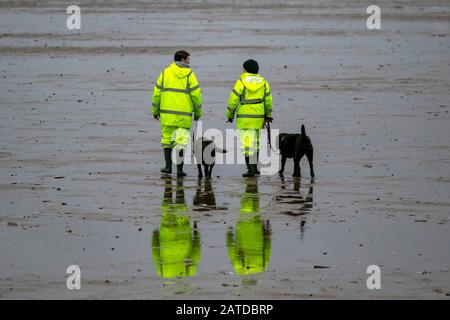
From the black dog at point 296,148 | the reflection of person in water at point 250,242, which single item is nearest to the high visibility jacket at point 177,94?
the black dog at point 296,148

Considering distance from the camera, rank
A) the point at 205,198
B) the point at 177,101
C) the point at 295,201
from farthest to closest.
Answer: the point at 177,101 → the point at 205,198 → the point at 295,201

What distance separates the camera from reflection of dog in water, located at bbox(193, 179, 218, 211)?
48.7ft

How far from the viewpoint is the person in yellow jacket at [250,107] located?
17.2 metres

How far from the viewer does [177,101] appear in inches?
672

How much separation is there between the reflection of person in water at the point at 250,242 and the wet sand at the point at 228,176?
7 centimetres

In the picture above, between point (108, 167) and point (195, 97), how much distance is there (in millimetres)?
1850

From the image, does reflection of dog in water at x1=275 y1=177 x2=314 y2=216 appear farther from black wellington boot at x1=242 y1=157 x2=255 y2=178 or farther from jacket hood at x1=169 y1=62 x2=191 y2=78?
jacket hood at x1=169 y1=62 x2=191 y2=78

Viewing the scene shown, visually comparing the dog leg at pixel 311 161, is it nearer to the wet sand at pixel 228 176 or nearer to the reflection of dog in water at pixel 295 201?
the wet sand at pixel 228 176

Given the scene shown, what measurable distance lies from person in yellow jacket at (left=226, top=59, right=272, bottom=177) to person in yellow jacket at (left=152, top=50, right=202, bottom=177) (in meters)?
0.61

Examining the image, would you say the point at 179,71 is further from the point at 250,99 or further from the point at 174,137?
the point at 250,99

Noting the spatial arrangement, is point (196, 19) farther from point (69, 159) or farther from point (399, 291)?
point (399, 291)

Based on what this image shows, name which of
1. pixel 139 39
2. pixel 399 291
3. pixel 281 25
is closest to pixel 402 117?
pixel 399 291

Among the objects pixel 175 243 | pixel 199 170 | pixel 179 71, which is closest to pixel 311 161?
pixel 199 170

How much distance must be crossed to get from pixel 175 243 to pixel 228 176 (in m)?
4.81
